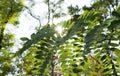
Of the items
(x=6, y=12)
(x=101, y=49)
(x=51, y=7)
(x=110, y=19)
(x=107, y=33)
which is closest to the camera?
(x=110, y=19)

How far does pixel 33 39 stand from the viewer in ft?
2.52

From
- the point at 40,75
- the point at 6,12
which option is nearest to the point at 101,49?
the point at 40,75

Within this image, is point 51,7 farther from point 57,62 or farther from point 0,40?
point 57,62

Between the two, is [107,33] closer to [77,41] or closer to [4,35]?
[77,41]

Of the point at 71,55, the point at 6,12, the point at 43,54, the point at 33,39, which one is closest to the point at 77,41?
the point at 71,55

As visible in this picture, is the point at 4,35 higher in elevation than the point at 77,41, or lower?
higher

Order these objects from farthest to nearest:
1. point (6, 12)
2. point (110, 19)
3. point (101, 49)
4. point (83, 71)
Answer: point (6, 12) → point (83, 71) → point (101, 49) → point (110, 19)

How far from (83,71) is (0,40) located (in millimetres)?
22370

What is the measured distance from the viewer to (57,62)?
3.81 ft

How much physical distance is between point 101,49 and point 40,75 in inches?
14.5

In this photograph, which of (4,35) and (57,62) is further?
(4,35)

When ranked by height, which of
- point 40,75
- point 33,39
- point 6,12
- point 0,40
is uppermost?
point 6,12

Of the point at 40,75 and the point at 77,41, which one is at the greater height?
the point at 77,41

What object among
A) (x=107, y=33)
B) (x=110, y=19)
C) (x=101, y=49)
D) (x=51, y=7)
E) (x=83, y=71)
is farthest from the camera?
(x=51, y=7)
